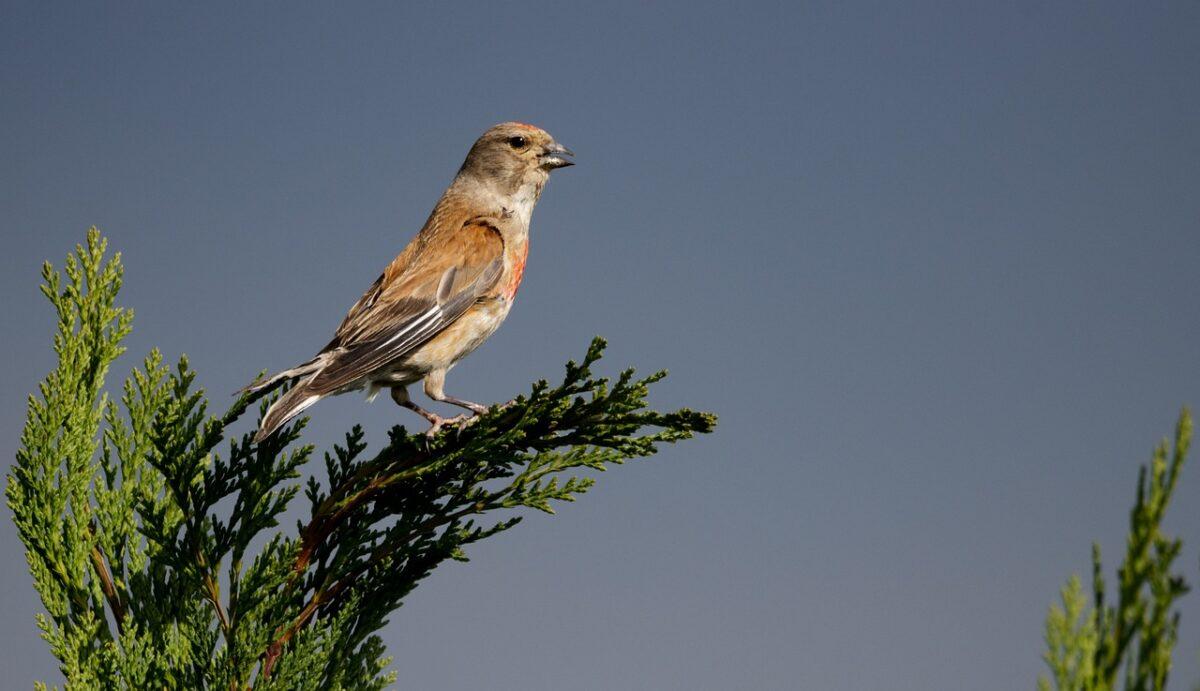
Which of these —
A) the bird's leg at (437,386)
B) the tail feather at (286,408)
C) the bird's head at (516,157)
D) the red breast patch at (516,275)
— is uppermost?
the bird's head at (516,157)

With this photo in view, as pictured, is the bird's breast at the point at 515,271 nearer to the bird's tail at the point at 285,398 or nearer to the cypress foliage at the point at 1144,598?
the bird's tail at the point at 285,398

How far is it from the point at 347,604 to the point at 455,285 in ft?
8.97

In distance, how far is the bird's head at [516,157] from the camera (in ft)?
25.8

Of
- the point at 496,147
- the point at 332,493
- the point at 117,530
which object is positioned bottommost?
the point at 117,530

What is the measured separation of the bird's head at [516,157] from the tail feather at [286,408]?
296cm

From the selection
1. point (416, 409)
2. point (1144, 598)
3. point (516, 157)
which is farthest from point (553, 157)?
point (1144, 598)

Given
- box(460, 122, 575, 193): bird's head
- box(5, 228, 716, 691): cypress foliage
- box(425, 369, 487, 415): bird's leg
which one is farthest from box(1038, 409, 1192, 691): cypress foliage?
box(460, 122, 575, 193): bird's head

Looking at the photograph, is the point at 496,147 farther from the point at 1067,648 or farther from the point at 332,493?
the point at 1067,648

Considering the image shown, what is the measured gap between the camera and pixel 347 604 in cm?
435

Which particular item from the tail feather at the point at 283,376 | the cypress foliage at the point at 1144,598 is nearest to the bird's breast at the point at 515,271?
the tail feather at the point at 283,376

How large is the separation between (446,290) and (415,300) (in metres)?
0.21

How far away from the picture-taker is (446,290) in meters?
6.62

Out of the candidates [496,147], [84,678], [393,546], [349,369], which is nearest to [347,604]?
[393,546]

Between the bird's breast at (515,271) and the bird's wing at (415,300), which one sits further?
the bird's breast at (515,271)
